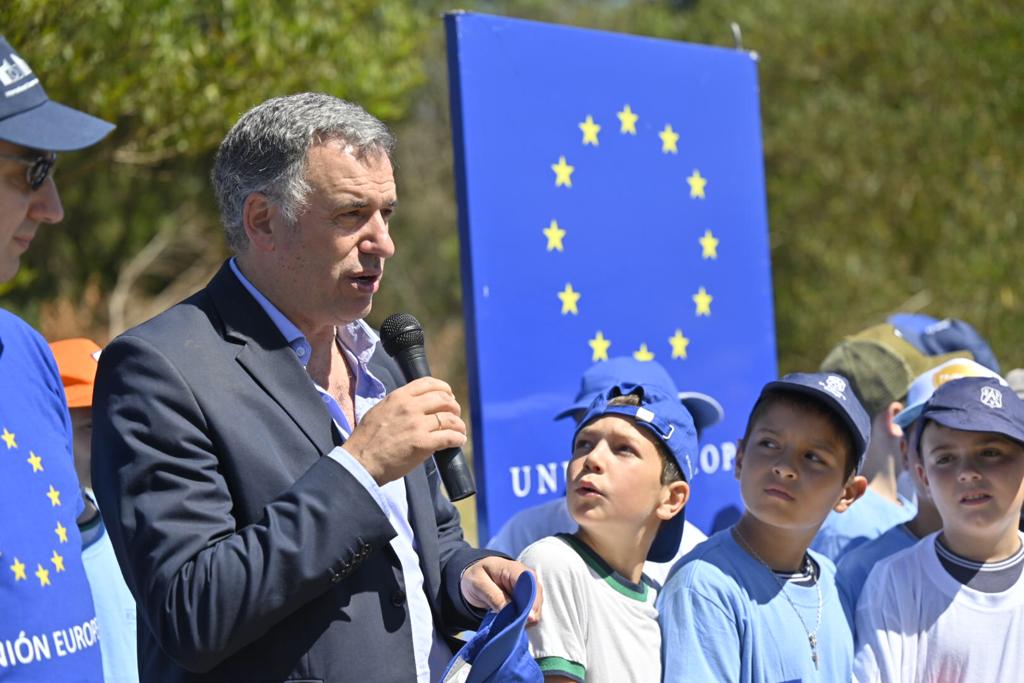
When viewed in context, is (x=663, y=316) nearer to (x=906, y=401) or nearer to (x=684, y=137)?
(x=684, y=137)

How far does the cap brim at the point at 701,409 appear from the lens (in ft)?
13.5

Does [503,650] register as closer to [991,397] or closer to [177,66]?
[991,397]

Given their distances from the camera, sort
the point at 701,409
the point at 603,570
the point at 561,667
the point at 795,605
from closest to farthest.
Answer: the point at 561,667 → the point at 603,570 → the point at 795,605 → the point at 701,409

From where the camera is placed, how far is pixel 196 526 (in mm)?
1998

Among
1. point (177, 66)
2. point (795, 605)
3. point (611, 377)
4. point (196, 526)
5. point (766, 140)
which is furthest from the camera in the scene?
point (766, 140)

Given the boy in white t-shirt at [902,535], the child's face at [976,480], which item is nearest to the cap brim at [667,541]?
the boy in white t-shirt at [902,535]

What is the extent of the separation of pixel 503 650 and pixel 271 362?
2.29 feet

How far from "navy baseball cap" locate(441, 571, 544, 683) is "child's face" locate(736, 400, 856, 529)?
1124 mm

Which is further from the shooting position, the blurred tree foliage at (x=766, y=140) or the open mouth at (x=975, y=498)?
the blurred tree foliage at (x=766, y=140)

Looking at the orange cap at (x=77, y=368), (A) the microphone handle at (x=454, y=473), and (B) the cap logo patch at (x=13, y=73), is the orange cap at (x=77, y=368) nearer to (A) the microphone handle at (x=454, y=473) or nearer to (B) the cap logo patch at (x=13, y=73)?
(B) the cap logo patch at (x=13, y=73)

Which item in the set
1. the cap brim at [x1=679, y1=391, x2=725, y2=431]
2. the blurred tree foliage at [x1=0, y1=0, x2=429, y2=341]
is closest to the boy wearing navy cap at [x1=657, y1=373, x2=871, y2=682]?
the cap brim at [x1=679, y1=391, x2=725, y2=431]

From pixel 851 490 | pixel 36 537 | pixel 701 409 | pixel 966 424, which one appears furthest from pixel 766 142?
pixel 36 537

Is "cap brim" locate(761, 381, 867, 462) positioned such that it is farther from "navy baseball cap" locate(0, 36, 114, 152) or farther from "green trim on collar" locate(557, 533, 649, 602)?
"navy baseball cap" locate(0, 36, 114, 152)

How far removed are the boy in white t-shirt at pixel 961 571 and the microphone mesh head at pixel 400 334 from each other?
1.62 m
